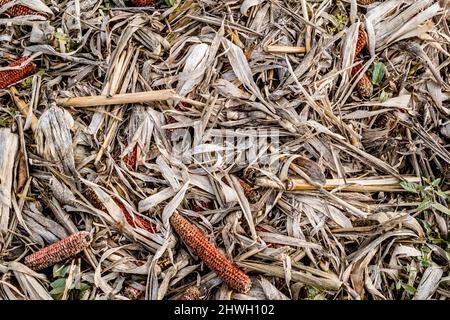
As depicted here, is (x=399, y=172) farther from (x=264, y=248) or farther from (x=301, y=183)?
(x=264, y=248)

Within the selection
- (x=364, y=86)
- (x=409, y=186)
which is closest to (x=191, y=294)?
(x=409, y=186)

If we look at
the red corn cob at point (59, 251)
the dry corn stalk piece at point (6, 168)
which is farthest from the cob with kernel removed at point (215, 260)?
the dry corn stalk piece at point (6, 168)

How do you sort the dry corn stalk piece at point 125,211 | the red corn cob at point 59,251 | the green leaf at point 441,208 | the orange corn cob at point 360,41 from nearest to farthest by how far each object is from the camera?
the red corn cob at point 59,251, the dry corn stalk piece at point 125,211, the green leaf at point 441,208, the orange corn cob at point 360,41

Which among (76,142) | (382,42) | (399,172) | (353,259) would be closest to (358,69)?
(382,42)

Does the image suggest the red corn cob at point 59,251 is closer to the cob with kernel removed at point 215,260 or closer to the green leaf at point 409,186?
the cob with kernel removed at point 215,260

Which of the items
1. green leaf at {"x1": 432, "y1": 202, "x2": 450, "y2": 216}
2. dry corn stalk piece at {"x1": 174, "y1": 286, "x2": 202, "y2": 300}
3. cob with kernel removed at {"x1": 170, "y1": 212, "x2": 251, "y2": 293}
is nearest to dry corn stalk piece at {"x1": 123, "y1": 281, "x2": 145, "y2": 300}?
dry corn stalk piece at {"x1": 174, "y1": 286, "x2": 202, "y2": 300}

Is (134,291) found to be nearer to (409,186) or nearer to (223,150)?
(223,150)
